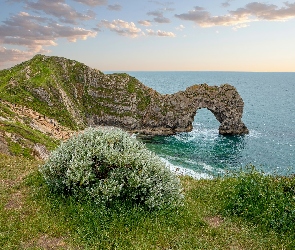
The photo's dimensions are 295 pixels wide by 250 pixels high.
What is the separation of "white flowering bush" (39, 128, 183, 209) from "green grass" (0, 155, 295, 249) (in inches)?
20.0

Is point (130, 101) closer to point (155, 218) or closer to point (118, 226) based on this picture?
point (155, 218)

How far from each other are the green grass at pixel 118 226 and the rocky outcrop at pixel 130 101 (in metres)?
85.3

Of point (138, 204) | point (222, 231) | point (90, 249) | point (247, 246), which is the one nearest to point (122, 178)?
point (138, 204)

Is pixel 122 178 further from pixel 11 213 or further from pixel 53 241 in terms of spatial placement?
pixel 11 213

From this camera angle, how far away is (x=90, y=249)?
10836 mm

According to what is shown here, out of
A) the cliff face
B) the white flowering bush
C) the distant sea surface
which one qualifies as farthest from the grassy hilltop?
the cliff face

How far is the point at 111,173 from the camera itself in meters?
13.6

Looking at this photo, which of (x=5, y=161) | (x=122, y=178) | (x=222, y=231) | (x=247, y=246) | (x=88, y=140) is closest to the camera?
(x=247, y=246)

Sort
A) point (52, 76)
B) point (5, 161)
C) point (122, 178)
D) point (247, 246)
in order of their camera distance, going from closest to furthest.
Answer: point (247, 246), point (122, 178), point (5, 161), point (52, 76)

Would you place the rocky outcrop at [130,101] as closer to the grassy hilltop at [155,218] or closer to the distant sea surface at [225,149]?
the distant sea surface at [225,149]

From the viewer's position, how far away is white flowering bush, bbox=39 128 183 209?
1344cm

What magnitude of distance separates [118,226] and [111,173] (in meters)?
2.42

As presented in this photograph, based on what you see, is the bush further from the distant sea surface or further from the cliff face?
the cliff face

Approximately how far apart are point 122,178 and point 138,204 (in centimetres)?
137
